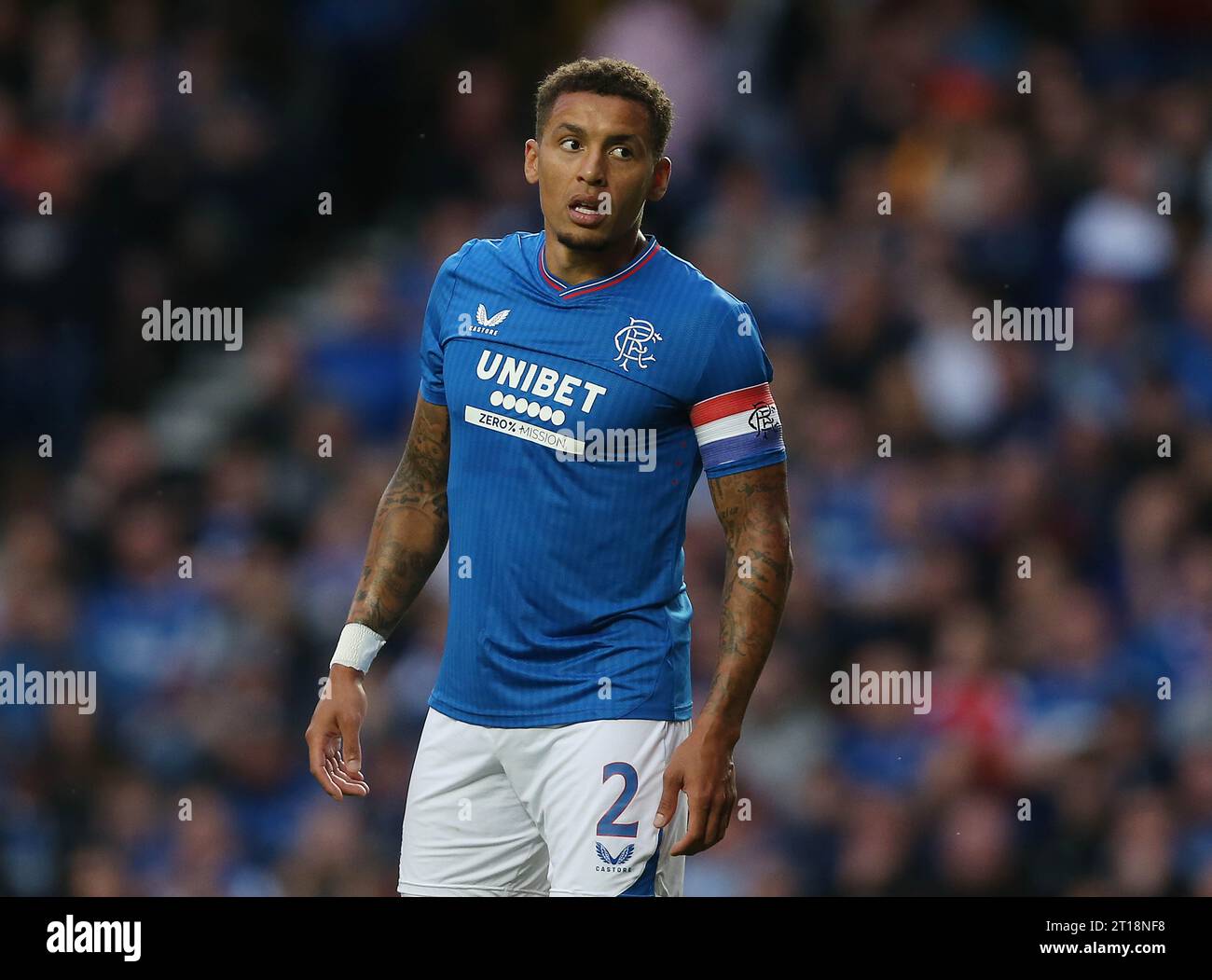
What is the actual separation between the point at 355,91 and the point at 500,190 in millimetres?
919

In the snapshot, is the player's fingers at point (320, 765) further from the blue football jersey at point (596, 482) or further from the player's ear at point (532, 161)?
the player's ear at point (532, 161)

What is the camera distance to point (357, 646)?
379 cm

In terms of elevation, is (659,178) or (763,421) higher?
(659,178)

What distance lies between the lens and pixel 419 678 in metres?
6.54

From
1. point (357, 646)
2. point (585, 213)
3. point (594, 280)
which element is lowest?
point (357, 646)

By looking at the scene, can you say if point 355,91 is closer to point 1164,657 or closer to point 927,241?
point 927,241

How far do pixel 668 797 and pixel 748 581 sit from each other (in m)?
0.45

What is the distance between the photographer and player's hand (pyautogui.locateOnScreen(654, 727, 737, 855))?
335cm
